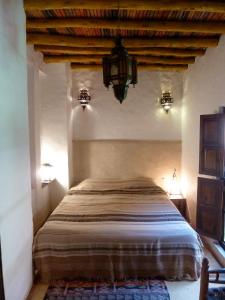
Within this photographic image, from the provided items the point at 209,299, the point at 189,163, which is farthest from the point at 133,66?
the point at 189,163

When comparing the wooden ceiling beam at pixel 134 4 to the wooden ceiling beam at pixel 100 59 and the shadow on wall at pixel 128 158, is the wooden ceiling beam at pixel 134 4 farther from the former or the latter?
the shadow on wall at pixel 128 158

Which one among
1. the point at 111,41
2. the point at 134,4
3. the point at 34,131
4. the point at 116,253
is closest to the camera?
the point at 134,4

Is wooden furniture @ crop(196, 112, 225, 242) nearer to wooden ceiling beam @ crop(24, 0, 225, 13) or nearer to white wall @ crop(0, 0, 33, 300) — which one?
wooden ceiling beam @ crop(24, 0, 225, 13)

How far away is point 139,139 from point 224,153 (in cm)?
193

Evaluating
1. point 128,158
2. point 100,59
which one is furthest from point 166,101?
point 100,59

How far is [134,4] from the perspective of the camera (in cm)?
249

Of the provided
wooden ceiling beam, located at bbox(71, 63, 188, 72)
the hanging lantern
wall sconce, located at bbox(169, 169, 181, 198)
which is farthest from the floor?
wooden ceiling beam, located at bbox(71, 63, 188, 72)

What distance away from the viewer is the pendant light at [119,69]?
7.38ft

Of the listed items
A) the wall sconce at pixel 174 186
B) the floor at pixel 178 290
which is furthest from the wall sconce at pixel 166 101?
the floor at pixel 178 290

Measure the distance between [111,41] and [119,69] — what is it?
1354mm

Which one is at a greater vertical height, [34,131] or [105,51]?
[105,51]

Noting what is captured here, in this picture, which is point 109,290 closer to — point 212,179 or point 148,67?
point 212,179

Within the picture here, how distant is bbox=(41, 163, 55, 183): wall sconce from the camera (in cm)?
434

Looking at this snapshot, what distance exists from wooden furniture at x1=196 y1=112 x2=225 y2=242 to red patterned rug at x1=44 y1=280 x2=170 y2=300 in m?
1.17
